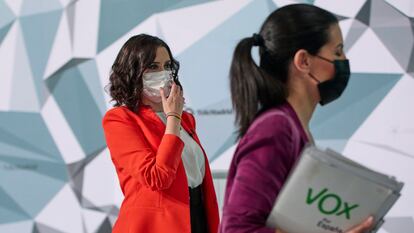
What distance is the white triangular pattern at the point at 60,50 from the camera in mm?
3912

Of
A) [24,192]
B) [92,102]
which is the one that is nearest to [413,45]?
[92,102]

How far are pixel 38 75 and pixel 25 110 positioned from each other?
0.75ft

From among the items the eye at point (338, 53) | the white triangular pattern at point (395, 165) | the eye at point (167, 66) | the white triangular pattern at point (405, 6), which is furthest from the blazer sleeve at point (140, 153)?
the white triangular pattern at point (405, 6)

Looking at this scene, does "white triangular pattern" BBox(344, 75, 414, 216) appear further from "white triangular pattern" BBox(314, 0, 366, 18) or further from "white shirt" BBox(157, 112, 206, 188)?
"white shirt" BBox(157, 112, 206, 188)

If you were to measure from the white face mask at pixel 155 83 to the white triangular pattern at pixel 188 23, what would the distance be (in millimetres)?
1410

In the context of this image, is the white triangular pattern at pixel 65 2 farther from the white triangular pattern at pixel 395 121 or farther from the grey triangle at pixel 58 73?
the white triangular pattern at pixel 395 121

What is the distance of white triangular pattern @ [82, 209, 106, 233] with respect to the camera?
387cm

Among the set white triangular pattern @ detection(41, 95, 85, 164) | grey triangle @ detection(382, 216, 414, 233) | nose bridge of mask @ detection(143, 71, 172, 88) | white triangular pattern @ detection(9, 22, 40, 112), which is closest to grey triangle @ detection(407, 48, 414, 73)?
grey triangle @ detection(382, 216, 414, 233)

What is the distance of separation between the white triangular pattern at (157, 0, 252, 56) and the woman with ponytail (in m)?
2.30

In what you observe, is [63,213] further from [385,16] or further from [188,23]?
[385,16]

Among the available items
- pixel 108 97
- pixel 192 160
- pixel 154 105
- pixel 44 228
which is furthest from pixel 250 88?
pixel 44 228

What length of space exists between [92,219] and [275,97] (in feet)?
8.97

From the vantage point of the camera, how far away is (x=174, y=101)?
2.27 meters

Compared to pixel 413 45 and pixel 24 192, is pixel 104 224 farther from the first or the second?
pixel 413 45
